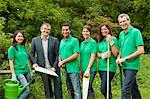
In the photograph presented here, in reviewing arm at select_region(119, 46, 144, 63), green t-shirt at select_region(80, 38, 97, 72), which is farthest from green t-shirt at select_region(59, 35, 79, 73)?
arm at select_region(119, 46, 144, 63)

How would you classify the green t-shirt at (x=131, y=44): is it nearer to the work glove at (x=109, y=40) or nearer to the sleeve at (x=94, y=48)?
the work glove at (x=109, y=40)

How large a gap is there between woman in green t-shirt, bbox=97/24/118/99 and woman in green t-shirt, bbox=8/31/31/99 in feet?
4.74

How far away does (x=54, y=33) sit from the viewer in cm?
1584

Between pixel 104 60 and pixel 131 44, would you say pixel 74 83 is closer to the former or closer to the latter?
pixel 104 60

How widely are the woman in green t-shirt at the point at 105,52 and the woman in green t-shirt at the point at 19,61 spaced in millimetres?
1446

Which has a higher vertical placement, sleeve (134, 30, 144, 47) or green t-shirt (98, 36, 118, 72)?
sleeve (134, 30, 144, 47)

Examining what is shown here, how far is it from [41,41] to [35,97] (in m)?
1.78

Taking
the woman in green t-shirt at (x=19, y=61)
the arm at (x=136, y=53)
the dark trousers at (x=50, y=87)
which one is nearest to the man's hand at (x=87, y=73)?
the dark trousers at (x=50, y=87)

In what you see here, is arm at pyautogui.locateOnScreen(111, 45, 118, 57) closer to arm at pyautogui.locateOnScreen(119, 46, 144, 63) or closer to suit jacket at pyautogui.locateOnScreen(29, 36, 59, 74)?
arm at pyautogui.locateOnScreen(119, 46, 144, 63)

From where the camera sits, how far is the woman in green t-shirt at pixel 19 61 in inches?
292

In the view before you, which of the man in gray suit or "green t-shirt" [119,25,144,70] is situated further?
the man in gray suit

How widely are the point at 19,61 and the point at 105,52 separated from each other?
1.66 m

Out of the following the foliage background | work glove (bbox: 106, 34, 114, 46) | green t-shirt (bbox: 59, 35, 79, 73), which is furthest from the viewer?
→ the foliage background

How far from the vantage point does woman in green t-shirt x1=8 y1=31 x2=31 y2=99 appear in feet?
24.3
